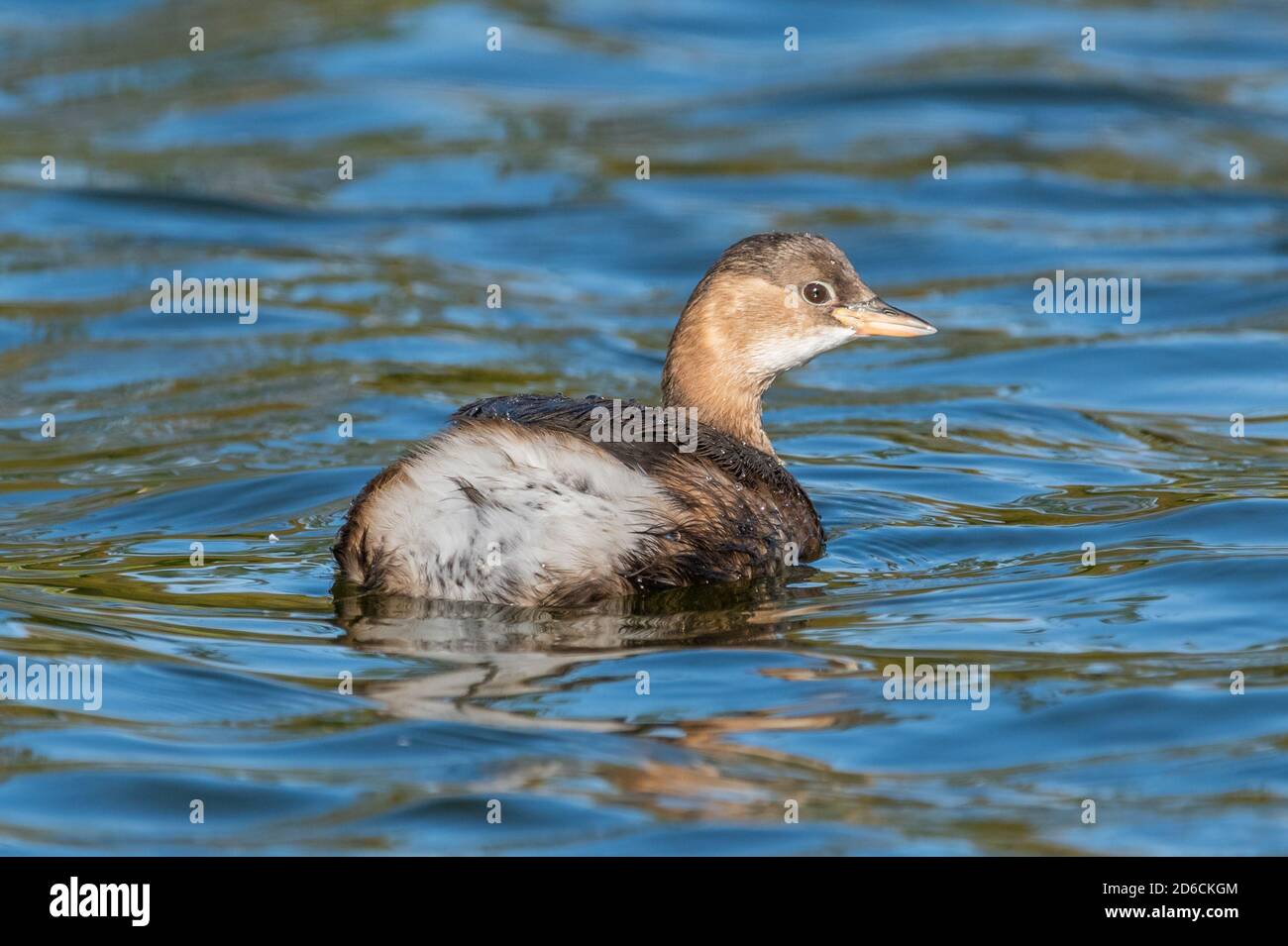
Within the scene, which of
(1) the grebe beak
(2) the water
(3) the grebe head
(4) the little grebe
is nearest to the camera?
(2) the water

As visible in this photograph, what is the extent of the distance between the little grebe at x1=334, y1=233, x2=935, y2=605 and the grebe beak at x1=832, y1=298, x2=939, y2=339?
0.75 meters

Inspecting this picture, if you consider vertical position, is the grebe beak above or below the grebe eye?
below

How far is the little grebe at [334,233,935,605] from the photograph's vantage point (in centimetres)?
614

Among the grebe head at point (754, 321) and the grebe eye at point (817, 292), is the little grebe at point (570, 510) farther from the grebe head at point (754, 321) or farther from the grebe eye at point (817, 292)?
the grebe eye at point (817, 292)

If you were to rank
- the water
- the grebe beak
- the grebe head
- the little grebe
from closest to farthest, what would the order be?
the water < the little grebe < the grebe head < the grebe beak

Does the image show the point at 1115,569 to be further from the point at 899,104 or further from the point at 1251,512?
the point at 899,104

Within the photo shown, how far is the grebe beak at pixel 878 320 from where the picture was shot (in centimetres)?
786

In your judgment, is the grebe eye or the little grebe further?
the grebe eye

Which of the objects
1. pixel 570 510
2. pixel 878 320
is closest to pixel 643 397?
pixel 878 320

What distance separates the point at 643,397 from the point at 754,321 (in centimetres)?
249

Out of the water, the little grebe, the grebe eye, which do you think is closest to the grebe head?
the grebe eye

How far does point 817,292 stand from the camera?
7.80 meters

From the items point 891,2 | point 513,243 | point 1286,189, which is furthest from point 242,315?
point 891,2

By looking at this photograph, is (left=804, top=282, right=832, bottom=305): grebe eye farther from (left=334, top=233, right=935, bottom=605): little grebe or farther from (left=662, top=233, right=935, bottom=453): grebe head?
(left=334, top=233, right=935, bottom=605): little grebe
